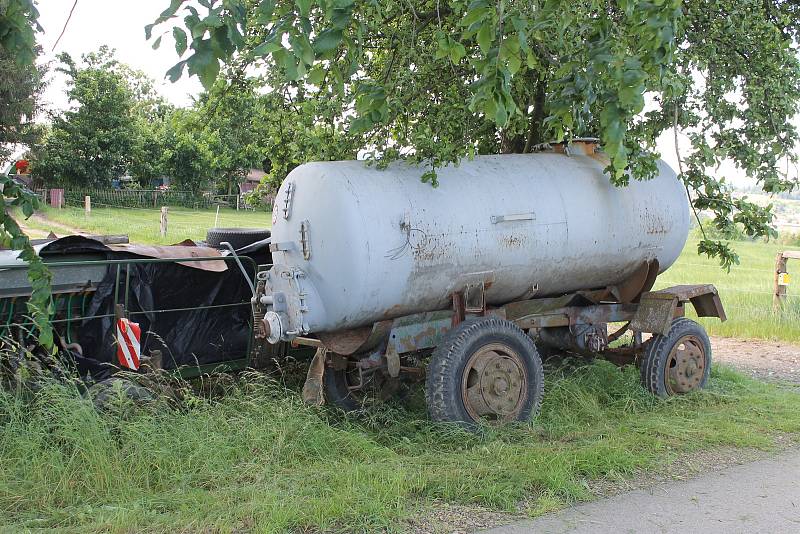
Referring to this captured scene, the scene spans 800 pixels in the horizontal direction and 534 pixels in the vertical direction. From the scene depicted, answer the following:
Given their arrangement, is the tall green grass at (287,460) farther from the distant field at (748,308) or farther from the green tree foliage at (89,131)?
the green tree foliage at (89,131)

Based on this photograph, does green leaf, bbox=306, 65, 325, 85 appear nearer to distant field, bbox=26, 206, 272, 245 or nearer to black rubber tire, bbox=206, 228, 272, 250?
black rubber tire, bbox=206, 228, 272, 250

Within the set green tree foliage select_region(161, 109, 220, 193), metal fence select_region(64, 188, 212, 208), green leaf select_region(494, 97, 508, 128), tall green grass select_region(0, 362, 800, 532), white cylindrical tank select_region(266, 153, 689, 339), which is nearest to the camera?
green leaf select_region(494, 97, 508, 128)

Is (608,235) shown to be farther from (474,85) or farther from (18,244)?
(18,244)

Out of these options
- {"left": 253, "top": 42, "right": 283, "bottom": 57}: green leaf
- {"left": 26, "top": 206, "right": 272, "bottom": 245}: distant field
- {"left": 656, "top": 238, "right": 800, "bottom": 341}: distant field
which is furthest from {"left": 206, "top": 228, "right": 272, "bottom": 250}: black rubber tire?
{"left": 26, "top": 206, "right": 272, "bottom": 245}: distant field

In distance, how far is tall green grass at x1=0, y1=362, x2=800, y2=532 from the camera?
4.59 m

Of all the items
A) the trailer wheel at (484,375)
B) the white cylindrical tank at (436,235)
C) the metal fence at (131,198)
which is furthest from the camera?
the metal fence at (131,198)

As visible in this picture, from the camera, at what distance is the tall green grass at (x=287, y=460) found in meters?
4.59

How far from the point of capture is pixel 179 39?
3406 mm

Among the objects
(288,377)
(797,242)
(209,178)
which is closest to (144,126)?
(209,178)

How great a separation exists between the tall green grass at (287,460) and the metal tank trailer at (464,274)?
42cm

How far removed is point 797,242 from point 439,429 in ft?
115

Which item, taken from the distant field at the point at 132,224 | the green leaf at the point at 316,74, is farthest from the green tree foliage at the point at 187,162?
the green leaf at the point at 316,74

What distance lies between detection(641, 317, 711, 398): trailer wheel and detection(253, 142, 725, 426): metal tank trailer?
0.01 m

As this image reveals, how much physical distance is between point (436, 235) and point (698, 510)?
8.97 feet
